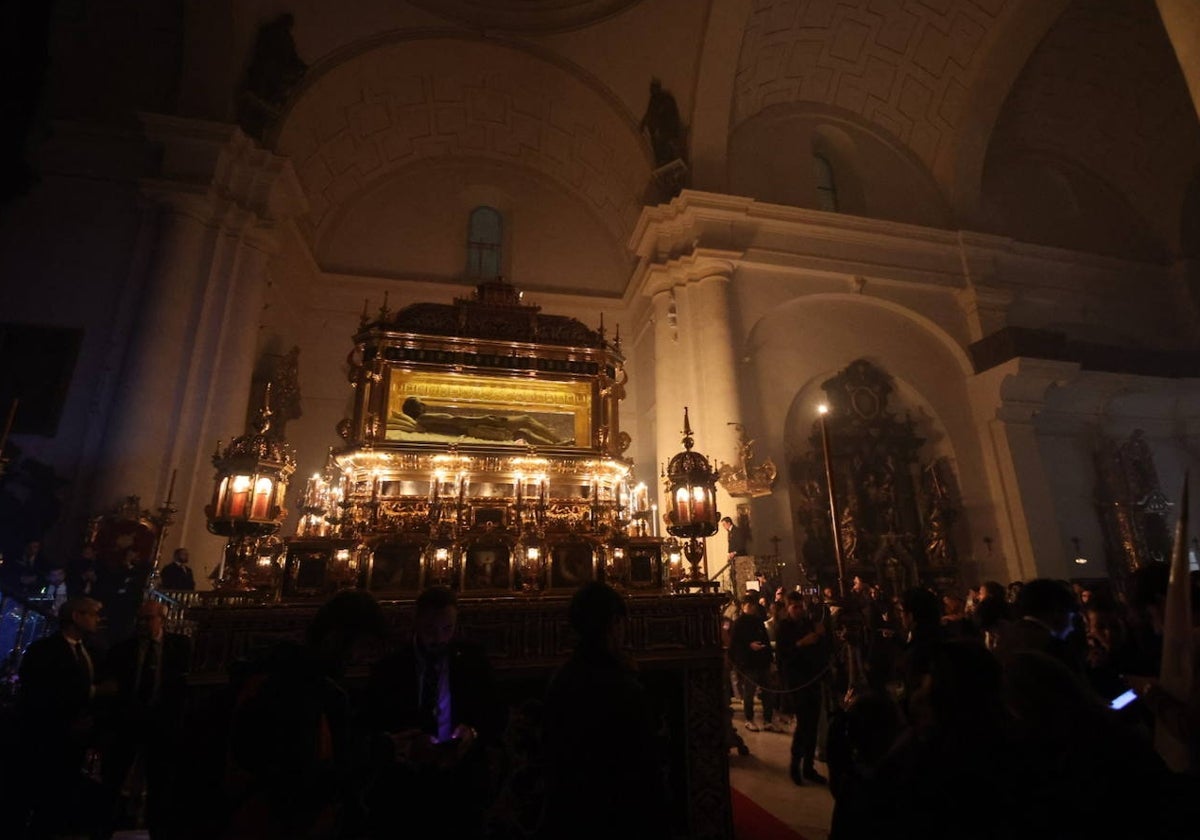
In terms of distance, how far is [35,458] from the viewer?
8.52m

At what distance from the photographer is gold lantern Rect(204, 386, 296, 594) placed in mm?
4753

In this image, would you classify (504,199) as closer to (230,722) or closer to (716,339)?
(716,339)

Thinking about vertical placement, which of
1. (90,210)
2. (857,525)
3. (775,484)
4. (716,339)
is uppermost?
(90,210)

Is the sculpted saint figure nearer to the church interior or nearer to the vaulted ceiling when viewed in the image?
the church interior

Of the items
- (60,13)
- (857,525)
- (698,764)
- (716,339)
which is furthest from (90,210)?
(857,525)

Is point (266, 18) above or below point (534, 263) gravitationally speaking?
above

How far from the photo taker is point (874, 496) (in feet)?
39.4

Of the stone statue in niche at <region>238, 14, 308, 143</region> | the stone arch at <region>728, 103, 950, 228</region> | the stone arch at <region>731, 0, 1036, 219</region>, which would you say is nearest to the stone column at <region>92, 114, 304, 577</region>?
the stone statue in niche at <region>238, 14, 308, 143</region>

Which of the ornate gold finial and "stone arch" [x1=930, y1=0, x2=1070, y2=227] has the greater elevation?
"stone arch" [x1=930, y1=0, x2=1070, y2=227]

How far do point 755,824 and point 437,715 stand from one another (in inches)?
118

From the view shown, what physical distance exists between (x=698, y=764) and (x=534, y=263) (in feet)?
43.1

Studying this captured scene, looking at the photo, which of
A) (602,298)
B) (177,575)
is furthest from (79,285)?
(602,298)

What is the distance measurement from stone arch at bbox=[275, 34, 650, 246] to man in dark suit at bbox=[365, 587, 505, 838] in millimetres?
12593

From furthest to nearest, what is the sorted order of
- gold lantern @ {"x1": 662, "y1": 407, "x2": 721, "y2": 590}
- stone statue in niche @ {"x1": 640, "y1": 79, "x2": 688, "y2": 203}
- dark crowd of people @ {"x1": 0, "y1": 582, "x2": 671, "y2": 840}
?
stone statue in niche @ {"x1": 640, "y1": 79, "x2": 688, "y2": 203}, gold lantern @ {"x1": 662, "y1": 407, "x2": 721, "y2": 590}, dark crowd of people @ {"x1": 0, "y1": 582, "x2": 671, "y2": 840}
